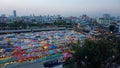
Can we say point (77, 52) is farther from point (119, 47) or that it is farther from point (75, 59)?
point (119, 47)

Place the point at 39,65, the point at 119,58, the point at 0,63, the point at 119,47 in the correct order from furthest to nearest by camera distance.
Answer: the point at 0,63, the point at 119,47, the point at 119,58, the point at 39,65

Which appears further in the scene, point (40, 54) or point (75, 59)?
point (40, 54)

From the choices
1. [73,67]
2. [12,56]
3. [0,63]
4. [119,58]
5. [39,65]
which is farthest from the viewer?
[12,56]

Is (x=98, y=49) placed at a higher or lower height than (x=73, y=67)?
higher

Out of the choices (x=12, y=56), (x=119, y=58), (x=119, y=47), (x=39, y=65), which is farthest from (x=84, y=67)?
(x=12, y=56)

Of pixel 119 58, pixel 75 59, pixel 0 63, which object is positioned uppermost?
pixel 75 59

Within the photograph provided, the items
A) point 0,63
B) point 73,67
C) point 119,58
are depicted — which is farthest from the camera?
point 0,63

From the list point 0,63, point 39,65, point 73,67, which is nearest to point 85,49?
point 73,67

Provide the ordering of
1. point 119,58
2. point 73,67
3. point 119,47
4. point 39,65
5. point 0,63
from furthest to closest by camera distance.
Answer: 1. point 0,63
2. point 119,47
3. point 119,58
4. point 39,65
5. point 73,67

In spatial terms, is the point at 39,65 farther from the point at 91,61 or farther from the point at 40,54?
the point at 40,54
